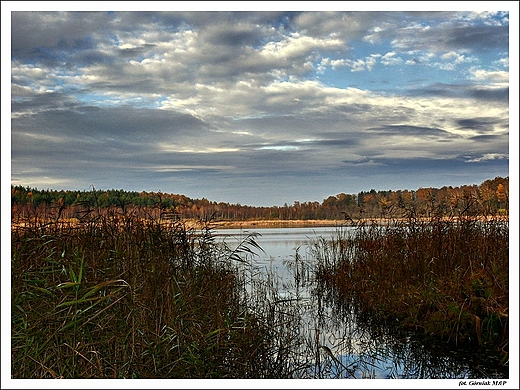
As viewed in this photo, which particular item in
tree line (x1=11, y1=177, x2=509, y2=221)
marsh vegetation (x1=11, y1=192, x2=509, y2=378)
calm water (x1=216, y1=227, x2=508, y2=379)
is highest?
tree line (x1=11, y1=177, x2=509, y2=221)

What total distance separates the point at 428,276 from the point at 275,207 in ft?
10.2

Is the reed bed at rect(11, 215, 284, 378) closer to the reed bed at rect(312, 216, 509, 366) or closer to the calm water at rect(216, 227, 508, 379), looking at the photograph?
the calm water at rect(216, 227, 508, 379)

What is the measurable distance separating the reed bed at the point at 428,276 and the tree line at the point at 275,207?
0.21m

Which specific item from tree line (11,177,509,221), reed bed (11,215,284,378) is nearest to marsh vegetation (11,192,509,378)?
reed bed (11,215,284,378)

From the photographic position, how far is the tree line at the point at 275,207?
14.9ft

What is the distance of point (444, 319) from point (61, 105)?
16.0 ft

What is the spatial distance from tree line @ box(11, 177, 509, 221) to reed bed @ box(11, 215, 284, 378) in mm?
173

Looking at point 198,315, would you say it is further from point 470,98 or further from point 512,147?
point 470,98

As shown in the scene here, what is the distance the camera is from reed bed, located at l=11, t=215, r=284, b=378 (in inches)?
128

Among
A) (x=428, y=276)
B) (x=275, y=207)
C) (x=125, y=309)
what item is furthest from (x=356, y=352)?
(x=275, y=207)

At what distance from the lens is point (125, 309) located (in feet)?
12.0

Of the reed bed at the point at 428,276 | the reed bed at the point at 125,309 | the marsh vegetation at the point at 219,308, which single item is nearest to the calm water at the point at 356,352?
the marsh vegetation at the point at 219,308

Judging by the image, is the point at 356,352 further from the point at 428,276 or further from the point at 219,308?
the point at 428,276

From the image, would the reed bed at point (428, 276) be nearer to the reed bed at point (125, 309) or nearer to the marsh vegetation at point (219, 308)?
the marsh vegetation at point (219, 308)
